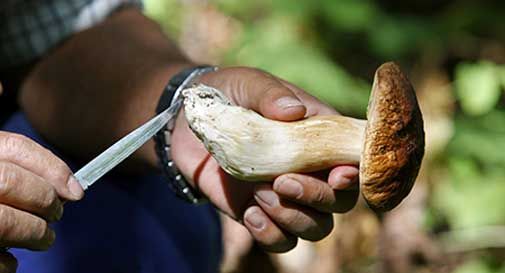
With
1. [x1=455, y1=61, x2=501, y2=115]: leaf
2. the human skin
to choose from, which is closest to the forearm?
the human skin

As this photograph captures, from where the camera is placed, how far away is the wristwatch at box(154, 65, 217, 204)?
131cm

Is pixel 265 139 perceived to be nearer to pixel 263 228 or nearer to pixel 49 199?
pixel 263 228

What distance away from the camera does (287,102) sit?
113 centimetres

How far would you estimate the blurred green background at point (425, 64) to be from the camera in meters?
2.43

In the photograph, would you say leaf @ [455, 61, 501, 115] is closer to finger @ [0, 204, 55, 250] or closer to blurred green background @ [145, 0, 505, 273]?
blurred green background @ [145, 0, 505, 273]

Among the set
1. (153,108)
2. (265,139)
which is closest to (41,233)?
(265,139)

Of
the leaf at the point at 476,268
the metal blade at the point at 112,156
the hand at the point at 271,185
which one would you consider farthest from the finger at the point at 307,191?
the leaf at the point at 476,268

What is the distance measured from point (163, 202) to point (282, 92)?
45 centimetres

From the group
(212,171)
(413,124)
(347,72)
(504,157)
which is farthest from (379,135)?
(347,72)

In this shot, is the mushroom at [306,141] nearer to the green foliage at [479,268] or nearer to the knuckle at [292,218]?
the knuckle at [292,218]

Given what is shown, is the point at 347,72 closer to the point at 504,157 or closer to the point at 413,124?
the point at 504,157

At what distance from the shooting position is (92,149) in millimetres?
1479

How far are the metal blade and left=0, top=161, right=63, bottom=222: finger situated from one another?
0.17 feet

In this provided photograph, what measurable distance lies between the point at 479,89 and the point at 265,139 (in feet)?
5.50
